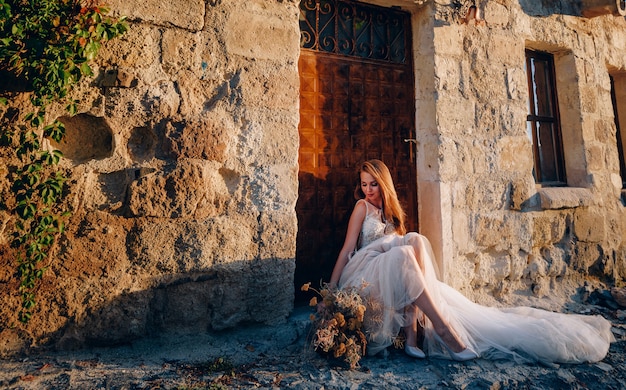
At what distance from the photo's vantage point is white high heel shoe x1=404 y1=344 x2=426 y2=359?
2.23 m

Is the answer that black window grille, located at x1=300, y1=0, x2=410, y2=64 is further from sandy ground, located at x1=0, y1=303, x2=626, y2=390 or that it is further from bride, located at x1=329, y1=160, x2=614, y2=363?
sandy ground, located at x1=0, y1=303, x2=626, y2=390

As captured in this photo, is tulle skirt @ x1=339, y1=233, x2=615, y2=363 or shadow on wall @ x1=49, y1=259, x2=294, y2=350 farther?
tulle skirt @ x1=339, y1=233, x2=615, y2=363

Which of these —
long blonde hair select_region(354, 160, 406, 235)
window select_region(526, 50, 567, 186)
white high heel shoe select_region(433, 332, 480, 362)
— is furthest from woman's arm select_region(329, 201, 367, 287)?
window select_region(526, 50, 567, 186)

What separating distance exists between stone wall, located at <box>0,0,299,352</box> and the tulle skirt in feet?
1.83

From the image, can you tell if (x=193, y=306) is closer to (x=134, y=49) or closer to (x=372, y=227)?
(x=372, y=227)

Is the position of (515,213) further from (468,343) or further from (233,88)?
(233,88)

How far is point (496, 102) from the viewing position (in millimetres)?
3316

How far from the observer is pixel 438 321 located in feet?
7.42

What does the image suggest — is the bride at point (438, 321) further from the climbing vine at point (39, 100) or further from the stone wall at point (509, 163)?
the climbing vine at point (39, 100)

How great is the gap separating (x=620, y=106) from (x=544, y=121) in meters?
1.45

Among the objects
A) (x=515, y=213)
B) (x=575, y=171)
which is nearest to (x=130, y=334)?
(x=515, y=213)

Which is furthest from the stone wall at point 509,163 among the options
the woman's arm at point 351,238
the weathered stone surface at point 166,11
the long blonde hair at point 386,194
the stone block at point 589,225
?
the weathered stone surface at point 166,11

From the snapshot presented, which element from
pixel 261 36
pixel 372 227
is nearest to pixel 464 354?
pixel 372 227

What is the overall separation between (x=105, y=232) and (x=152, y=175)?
1.30ft
